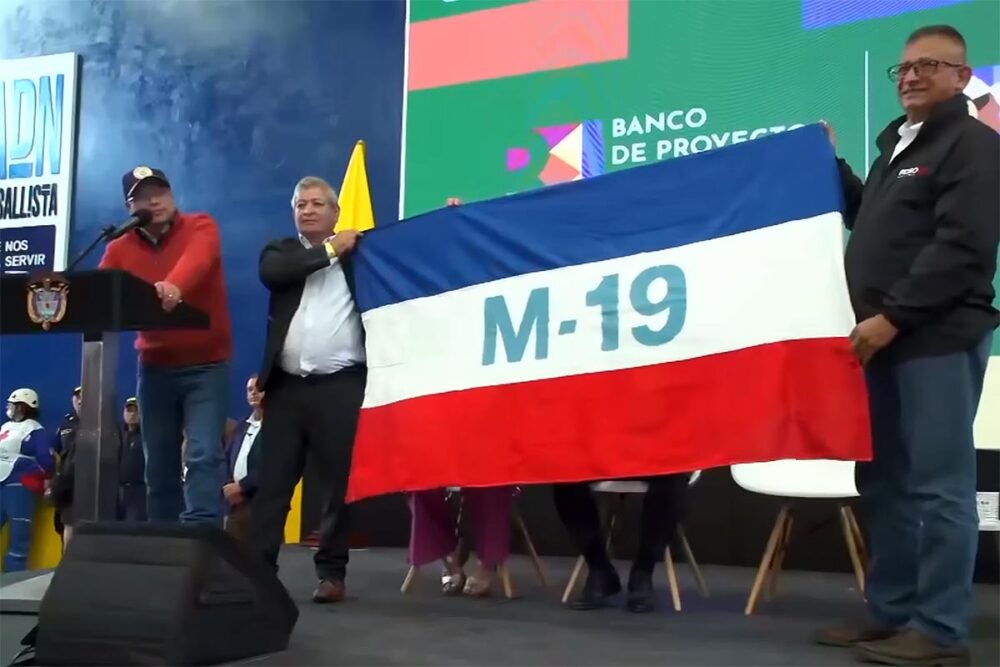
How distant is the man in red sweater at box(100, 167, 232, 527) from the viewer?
10.0ft

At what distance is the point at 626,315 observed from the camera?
2875 mm

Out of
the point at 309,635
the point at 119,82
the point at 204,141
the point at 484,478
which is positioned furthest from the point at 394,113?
the point at 309,635

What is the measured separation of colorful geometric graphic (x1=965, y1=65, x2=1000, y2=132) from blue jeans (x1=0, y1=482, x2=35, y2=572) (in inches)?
224

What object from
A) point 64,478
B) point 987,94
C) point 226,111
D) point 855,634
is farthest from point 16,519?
point 987,94

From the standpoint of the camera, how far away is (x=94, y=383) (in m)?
2.62

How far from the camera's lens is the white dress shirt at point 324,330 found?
319 centimetres

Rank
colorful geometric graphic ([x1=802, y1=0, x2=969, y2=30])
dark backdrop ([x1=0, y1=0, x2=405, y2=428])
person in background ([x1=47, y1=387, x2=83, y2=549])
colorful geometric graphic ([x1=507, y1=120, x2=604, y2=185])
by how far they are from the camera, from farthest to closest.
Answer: dark backdrop ([x1=0, y1=0, x2=405, y2=428]), person in background ([x1=47, y1=387, x2=83, y2=549]), colorful geometric graphic ([x1=507, y1=120, x2=604, y2=185]), colorful geometric graphic ([x1=802, y1=0, x2=969, y2=30])

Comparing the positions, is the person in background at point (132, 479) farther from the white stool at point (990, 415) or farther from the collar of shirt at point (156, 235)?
the white stool at point (990, 415)

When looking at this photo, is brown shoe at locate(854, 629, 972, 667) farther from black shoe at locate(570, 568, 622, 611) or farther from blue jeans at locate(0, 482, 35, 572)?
blue jeans at locate(0, 482, 35, 572)

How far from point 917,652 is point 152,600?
1.76m

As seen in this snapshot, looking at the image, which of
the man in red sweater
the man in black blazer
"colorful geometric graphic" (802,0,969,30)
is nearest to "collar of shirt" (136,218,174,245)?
the man in red sweater

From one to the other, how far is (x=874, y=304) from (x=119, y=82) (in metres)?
6.45

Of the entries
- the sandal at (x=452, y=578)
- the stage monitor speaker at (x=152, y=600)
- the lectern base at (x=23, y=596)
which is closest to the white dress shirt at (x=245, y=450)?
the sandal at (x=452, y=578)

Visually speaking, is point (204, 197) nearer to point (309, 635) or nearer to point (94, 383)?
point (94, 383)
